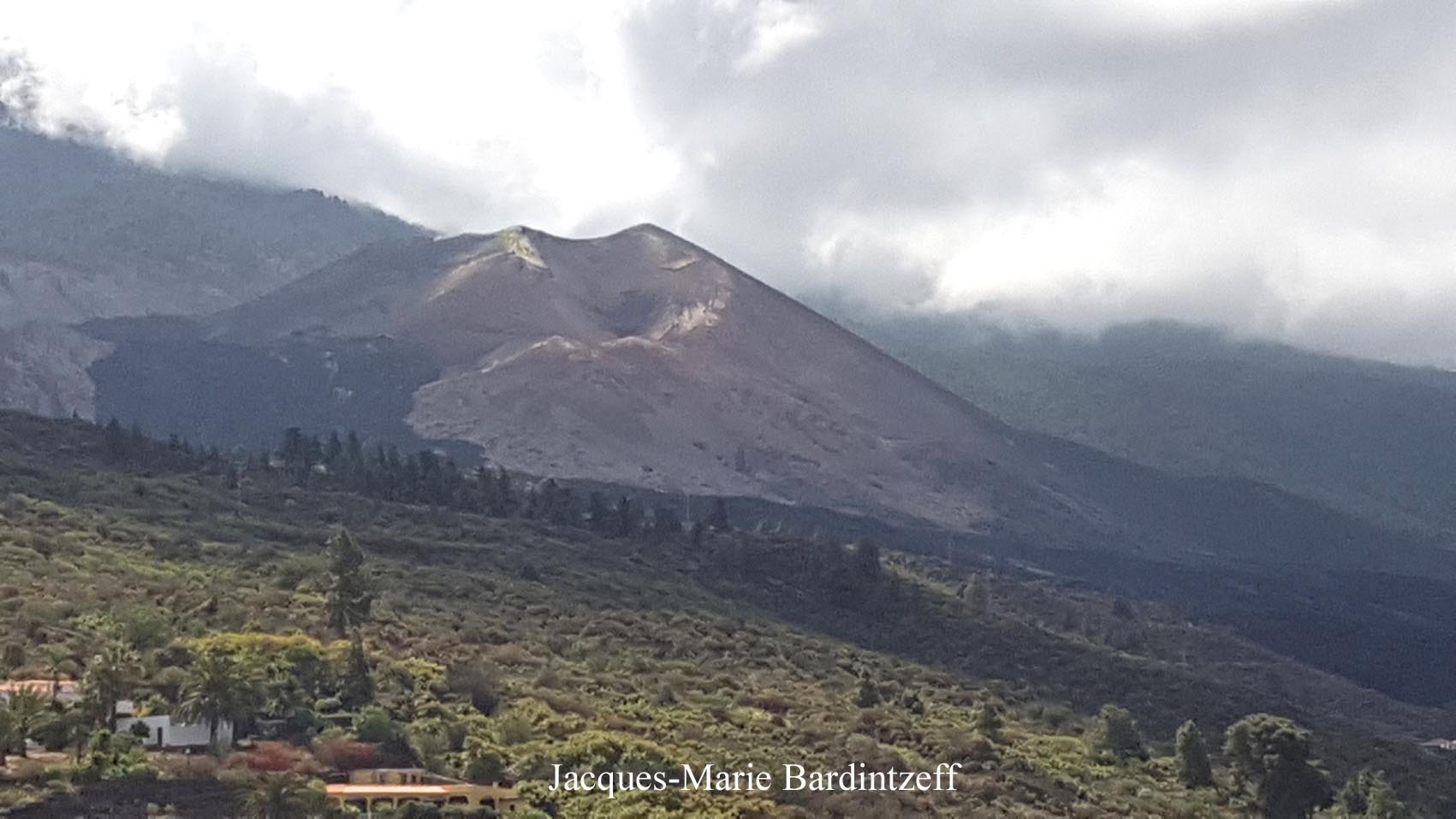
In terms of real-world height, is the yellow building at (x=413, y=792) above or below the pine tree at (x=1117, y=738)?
below

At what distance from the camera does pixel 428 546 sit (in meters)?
109

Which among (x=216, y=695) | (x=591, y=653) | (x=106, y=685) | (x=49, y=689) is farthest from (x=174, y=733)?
(x=591, y=653)

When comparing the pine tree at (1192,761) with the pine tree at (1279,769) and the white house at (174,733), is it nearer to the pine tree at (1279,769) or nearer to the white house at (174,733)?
the pine tree at (1279,769)

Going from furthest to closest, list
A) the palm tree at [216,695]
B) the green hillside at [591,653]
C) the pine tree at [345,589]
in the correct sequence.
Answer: the pine tree at [345,589]
the green hillside at [591,653]
the palm tree at [216,695]

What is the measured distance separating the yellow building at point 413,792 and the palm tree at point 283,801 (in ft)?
4.55

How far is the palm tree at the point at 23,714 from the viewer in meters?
49.7

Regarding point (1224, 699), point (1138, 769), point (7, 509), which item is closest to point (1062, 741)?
point (1138, 769)

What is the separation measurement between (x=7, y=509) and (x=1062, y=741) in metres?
52.1

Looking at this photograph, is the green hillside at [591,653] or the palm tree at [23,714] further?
the green hillside at [591,653]

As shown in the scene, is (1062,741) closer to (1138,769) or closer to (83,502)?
(1138,769)

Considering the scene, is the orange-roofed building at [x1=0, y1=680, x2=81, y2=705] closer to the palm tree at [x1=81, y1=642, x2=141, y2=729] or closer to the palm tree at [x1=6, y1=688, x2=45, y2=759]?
the palm tree at [x1=81, y1=642, x2=141, y2=729]

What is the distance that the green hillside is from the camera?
191 ft

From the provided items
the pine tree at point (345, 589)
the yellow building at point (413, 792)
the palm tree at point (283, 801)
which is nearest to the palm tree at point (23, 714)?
the palm tree at point (283, 801)

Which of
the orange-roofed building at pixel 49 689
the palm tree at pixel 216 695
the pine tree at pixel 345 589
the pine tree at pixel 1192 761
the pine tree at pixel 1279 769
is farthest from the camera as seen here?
the pine tree at pixel 1192 761
